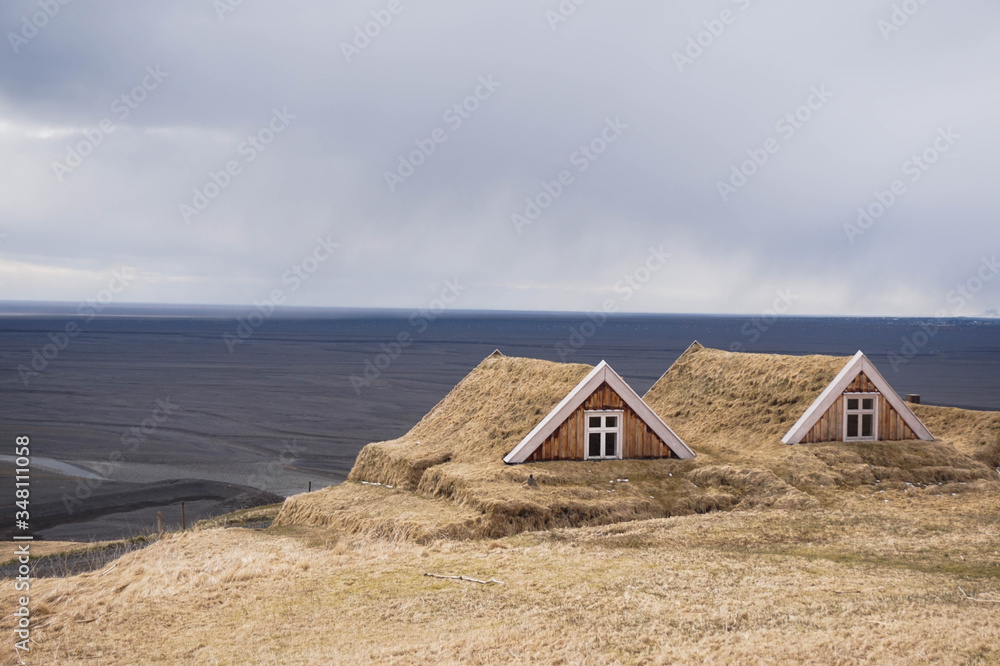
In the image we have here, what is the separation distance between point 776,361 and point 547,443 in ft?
44.9

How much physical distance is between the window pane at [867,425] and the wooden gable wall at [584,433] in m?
9.33

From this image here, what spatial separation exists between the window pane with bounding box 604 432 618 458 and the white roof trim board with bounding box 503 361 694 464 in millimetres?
1198

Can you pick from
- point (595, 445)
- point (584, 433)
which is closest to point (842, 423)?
point (595, 445)

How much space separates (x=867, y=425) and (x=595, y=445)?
12701 mm

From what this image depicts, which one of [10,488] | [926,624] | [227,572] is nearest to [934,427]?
[926,624]

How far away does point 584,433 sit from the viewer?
27453mm

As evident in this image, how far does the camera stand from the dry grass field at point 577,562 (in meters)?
12.6

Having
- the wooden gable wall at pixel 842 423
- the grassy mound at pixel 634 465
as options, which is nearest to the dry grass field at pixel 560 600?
the grassy mound at pixel 634 465

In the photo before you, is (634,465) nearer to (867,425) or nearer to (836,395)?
(836,395)

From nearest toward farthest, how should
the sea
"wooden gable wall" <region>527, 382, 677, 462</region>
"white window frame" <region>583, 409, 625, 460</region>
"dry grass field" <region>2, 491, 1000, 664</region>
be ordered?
1. "dry grass field" <region>2, 491, 1000, 664</region>
2. "wooden gable wall" <region>527, 382, 677, 462</region>
3. "white window frame" <region>583, 409, 625, 460</region>
4. the sea

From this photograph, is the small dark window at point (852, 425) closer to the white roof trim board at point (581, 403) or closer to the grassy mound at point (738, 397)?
the grassy mound at point (738, 397)

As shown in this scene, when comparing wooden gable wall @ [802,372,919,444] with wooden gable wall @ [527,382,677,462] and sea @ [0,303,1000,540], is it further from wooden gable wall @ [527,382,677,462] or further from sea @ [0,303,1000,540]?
sea @ [0,303,1000,540]

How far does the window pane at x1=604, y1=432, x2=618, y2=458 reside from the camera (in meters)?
27.8

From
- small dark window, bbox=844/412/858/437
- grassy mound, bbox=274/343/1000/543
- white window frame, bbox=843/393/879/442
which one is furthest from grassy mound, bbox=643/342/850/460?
small dark window, bbox=844/412/858/437
